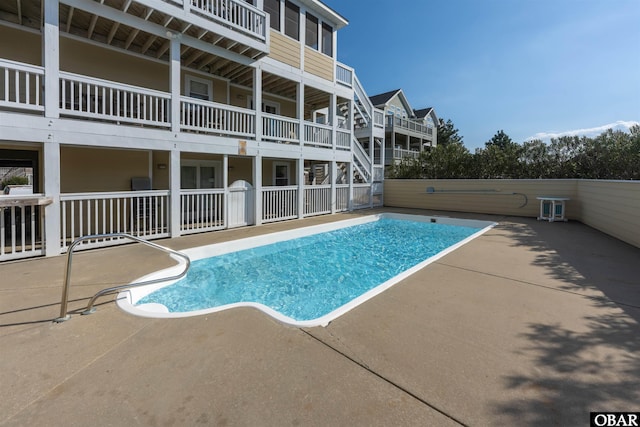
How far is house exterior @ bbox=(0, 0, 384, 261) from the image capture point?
240 inches

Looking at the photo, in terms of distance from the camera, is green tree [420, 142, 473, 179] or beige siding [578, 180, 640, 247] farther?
green tree [420, 142, 473, 179]

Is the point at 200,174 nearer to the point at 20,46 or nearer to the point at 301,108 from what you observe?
the point at 301,108

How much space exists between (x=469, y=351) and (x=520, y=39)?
12011mm

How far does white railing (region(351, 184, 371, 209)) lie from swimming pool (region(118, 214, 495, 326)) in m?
3.79

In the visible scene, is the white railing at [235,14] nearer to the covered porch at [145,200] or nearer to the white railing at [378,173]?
the covered porch at [145,200]

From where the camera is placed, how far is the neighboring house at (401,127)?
25766mm

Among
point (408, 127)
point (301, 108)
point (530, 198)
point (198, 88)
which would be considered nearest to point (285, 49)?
point (301, 108)

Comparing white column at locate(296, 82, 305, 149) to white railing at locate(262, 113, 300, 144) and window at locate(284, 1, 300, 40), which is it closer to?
white railing at locate(262, 113, 300, 144)

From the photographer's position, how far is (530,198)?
40.5ft

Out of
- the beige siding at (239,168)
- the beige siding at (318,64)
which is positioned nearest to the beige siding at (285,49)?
the beige siding at (318,64)

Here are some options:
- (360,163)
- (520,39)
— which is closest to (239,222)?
(360,163)

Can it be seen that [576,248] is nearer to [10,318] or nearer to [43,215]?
[10,318]

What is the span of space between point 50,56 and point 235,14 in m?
4.85

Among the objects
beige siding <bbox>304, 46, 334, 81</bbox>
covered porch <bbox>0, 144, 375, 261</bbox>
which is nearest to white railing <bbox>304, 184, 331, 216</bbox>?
covered porch <bbox>0, 144, 375, 261</bbox>
